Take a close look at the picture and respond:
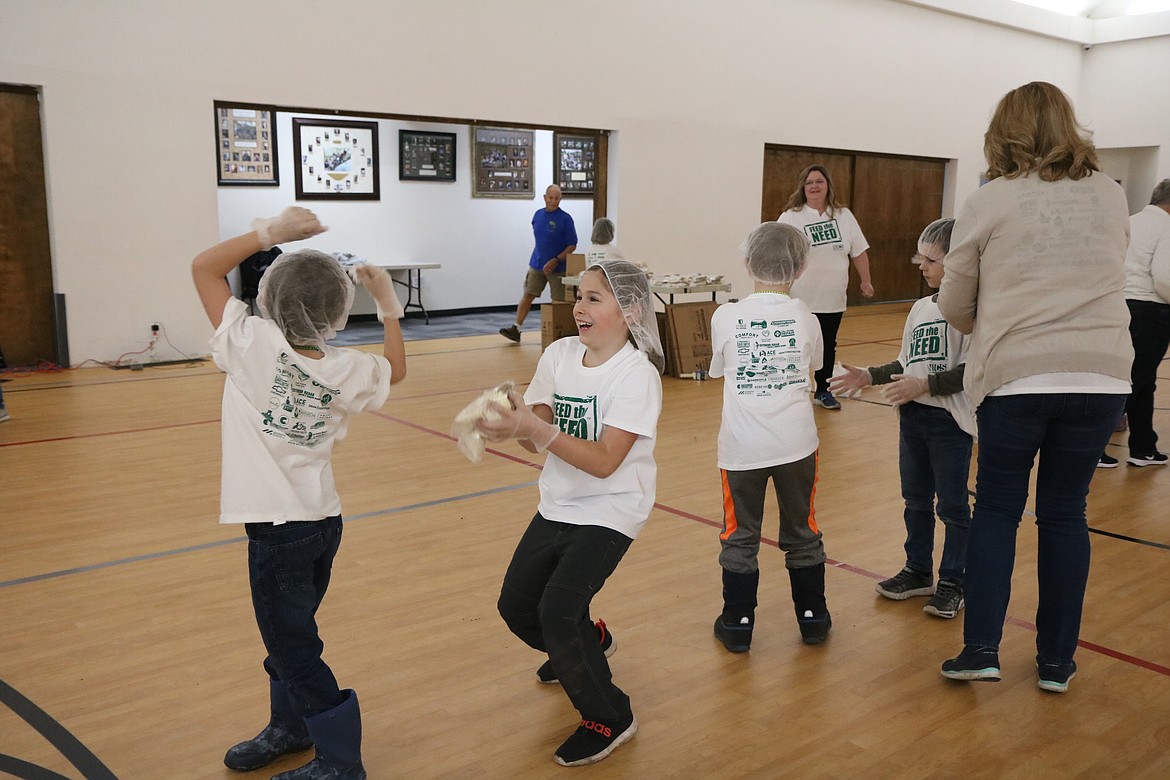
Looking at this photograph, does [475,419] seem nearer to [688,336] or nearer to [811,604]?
[811,604]

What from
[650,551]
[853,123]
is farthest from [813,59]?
[650,551]

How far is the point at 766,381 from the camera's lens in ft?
9.00

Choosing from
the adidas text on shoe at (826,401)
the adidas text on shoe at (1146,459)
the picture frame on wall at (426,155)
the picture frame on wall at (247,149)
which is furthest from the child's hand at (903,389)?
the picture frame on wall at (426,155)

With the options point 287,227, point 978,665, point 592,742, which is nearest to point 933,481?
point 978,665

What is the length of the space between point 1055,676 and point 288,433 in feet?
6.74

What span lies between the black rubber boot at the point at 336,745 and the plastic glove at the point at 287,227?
967 mm

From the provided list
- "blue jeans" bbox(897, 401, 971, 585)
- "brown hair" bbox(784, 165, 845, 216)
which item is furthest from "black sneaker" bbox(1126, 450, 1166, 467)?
"blue jeans" bbox(897, 401, 971, 585)

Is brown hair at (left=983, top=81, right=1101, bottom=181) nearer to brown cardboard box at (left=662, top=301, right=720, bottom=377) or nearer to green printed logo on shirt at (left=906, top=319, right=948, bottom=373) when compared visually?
green printed logo on shirt at (left=906, top=319, right=948, bottom=373)

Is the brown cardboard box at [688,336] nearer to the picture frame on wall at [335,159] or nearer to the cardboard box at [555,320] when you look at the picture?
the cardboard box at [555,320]

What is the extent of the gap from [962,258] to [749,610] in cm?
117

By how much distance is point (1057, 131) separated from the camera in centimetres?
227

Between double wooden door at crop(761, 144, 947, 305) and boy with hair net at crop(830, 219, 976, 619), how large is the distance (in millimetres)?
9494

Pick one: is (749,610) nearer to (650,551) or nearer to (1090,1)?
(650,551)

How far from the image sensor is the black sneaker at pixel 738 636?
2766mm
